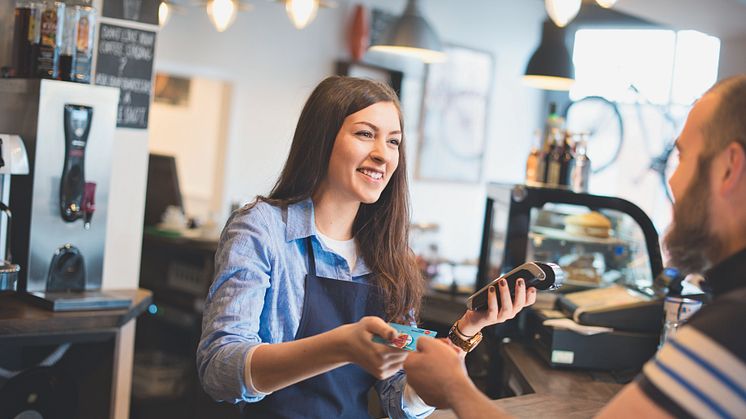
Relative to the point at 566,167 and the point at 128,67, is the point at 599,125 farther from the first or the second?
the point at 128,67

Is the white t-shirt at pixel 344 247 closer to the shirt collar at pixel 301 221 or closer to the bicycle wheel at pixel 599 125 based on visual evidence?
the shirt collar at pixel 301 221

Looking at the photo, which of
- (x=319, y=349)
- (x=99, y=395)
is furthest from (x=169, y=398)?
(x=319, y=349)

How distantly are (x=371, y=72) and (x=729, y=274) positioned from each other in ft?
21.4

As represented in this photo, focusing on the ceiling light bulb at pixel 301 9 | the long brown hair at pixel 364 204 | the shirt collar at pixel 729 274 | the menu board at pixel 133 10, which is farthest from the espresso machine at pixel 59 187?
the ceiling light bulb at pixel 301 9

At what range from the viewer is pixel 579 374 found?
9.36 feet

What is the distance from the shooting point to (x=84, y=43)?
2.92 m

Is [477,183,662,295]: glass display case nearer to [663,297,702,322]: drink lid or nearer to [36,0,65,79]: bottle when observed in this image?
[663,297,702,322]: drink lid

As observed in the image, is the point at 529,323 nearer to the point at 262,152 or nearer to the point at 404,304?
the point at 404,304

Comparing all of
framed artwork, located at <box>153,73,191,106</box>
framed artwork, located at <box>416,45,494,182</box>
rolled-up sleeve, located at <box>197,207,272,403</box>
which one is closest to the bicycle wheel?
framed artwork, located at <box>416,45,494,182</box>

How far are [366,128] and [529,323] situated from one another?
143 centimetres

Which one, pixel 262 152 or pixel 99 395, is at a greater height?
pixel 262 152

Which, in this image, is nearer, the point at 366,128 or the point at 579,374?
the point at 366,128

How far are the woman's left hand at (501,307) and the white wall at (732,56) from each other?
4.54m

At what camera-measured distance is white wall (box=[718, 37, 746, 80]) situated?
19.3 ft
